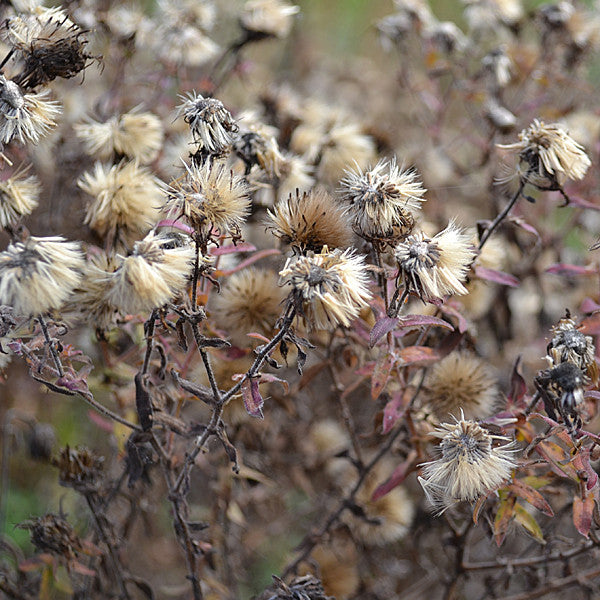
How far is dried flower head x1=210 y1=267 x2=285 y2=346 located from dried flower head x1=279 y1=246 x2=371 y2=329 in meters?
0.40

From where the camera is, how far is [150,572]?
2398mm

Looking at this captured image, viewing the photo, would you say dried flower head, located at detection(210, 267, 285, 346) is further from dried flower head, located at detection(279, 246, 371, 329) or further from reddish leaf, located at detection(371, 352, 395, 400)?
dried flower head, located at detection(279, 246, 371, 329)

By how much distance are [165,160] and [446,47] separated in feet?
3.37

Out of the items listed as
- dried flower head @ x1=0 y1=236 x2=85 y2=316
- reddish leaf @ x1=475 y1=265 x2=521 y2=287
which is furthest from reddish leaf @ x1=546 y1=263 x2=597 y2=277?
dried flower head @ x1=0 y1=236 x2=85 y2=316

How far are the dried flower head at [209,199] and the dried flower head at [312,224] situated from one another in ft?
Answer: 0.23

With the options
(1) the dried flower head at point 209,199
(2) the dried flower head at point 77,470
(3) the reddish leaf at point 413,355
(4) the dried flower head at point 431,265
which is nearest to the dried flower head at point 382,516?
(3) the reddish leaf at point 413,355

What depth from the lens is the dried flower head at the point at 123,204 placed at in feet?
4.42

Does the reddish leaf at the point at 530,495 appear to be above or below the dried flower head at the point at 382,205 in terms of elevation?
below

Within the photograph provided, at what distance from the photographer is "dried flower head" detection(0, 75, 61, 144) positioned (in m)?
1.15

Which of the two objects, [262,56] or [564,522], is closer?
[564,522]

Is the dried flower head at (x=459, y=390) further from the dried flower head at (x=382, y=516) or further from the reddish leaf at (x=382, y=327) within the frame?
the dried flower head at (x=382, y=516)

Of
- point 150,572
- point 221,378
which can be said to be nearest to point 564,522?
point 221,378

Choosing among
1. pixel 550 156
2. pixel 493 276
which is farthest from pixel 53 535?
pixel 550 156

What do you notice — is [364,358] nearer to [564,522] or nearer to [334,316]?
[334,316]
